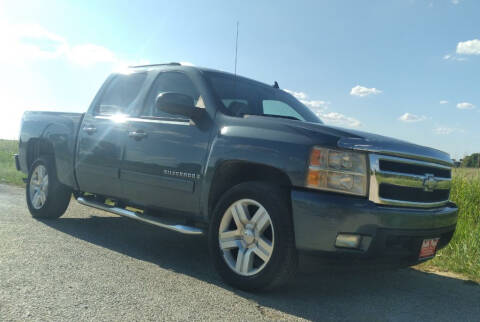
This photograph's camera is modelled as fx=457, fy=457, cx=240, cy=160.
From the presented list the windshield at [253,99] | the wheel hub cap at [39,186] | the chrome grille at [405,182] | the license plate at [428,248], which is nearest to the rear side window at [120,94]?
the windshield at [253,99]

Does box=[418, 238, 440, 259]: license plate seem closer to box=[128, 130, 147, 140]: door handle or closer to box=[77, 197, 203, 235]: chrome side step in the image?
box=[77, 197, 203, 235]: chrome side step

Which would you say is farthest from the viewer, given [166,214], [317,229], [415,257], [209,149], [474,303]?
[166,214]

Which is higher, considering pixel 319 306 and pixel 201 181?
pixel 201 181

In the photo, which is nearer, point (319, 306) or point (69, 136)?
point (319, 306)

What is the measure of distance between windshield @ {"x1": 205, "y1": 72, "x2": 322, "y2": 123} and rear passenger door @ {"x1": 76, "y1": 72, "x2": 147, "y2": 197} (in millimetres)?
1028

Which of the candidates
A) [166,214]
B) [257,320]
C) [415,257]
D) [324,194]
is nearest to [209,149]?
[166,214]

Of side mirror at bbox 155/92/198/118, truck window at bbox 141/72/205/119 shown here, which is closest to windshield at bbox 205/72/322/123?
truck window at bbox 141/72/205/119

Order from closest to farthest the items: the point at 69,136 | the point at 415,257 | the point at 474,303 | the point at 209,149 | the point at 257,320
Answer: the point at 257,320
the point at 415,257
the point at 474,303
the point at 209,149
the point at 69,136

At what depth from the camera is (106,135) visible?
16.8ft

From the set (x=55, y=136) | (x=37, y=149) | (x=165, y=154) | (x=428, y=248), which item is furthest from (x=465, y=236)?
(x=37, y=149)

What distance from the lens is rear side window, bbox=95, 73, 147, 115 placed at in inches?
203

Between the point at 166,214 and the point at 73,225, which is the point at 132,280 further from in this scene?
the point at 73,225

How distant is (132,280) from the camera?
363cm

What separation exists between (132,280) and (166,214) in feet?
3.12
